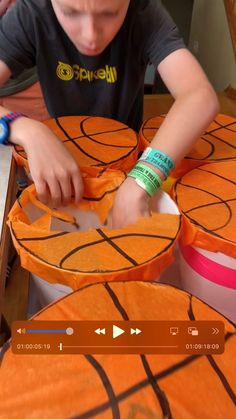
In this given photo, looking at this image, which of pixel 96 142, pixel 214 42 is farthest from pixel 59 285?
pixel 214 42

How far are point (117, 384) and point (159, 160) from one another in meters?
0.30

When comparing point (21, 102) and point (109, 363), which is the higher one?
point (109, 363)

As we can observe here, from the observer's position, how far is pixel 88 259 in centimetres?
40

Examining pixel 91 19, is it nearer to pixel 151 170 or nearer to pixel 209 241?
pixel 151 170

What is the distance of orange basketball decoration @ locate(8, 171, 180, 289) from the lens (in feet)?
1.27

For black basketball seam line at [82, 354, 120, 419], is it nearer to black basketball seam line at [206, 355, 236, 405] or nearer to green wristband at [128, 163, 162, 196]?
black basketball seam line at [206, 355, 236, 405]

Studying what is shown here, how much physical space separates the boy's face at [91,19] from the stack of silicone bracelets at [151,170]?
0.16 m

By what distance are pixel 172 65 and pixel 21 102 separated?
0.98 metres

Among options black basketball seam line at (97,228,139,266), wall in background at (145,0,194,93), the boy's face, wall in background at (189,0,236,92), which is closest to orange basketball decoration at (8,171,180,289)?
black basketball seam line at (97,228,139,266)

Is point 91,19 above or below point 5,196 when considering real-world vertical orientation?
above

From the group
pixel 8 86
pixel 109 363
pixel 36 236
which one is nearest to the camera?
pixel 109 363

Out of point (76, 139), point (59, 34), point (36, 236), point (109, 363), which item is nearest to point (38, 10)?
point (59, 34)

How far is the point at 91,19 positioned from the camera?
49 centimetres

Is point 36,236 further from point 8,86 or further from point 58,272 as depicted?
point 8,86
